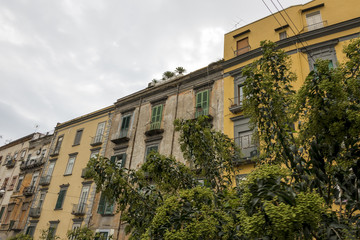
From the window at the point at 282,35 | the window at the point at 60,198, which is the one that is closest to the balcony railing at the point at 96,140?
the window at the point at 60,198

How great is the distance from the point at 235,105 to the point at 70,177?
47.8ft

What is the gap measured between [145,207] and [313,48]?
11940mm

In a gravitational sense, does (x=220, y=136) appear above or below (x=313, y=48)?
below

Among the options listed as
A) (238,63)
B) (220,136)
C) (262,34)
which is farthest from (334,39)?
(220,136)

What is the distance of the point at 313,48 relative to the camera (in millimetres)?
13344

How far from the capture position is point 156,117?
1831 centimetres

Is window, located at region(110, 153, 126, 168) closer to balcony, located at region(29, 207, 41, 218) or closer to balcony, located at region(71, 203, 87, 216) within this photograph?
balcony, located at region(71, 203, 87, 216)

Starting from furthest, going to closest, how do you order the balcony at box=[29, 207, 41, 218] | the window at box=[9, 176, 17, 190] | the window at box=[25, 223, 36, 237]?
the window at box=[9, 176, 17, 190] < the balcony at box=[29, 207, 41, 218] < the window at box=[25, 223, 36, 237]

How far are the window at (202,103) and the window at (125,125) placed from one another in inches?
241

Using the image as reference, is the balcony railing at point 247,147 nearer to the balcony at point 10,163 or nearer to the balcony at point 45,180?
the balcony at point 45,180

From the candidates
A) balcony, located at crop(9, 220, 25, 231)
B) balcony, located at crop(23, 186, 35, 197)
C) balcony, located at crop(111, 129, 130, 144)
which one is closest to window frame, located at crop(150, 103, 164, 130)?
balcony, located at crop(111, 129, 130, 144)

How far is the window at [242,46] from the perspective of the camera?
16.1 meters

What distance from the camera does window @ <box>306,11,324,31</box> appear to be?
14.0 meters

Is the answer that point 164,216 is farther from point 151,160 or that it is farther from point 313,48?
point 313,48
